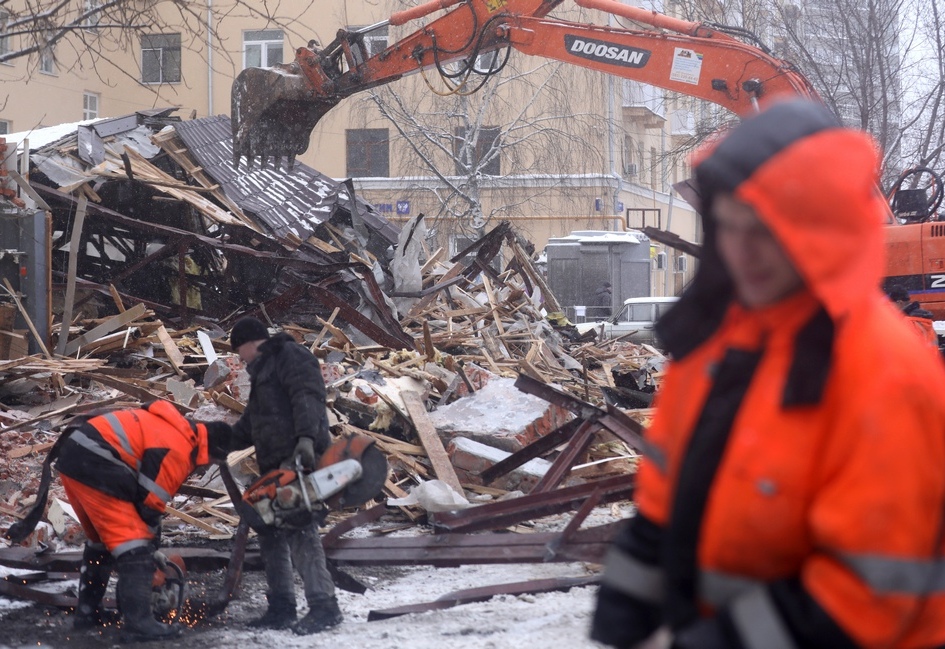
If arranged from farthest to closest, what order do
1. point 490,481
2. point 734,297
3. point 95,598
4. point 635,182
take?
point 635,182 → point 490,481 → point 95,598 → point 734,297

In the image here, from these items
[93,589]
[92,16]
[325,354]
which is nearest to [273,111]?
[325,354]

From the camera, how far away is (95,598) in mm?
5578

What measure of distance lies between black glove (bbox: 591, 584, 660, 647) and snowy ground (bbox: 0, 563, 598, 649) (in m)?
2.88

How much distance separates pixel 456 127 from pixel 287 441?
2464 centimetres

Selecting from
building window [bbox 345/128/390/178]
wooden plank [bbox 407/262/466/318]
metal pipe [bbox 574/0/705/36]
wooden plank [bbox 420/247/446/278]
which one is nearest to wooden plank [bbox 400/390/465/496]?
metal pipe [bbox 574/0/705/36]

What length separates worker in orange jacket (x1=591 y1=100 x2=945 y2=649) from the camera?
64.2 inches

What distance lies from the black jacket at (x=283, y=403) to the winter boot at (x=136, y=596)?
2.73ft

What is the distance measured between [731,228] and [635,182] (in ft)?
120

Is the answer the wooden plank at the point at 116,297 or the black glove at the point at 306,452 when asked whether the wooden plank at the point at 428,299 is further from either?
the black glove at the point at 306,452

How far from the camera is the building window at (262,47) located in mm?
33125

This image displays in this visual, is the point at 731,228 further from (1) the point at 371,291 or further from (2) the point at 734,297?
(1) the point at 371,291

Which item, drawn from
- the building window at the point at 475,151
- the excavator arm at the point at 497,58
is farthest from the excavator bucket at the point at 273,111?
the building window at the point at 475,151

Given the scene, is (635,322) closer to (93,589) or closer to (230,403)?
(230,403)

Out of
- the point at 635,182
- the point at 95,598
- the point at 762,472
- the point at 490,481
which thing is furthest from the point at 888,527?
the point at 635,182
